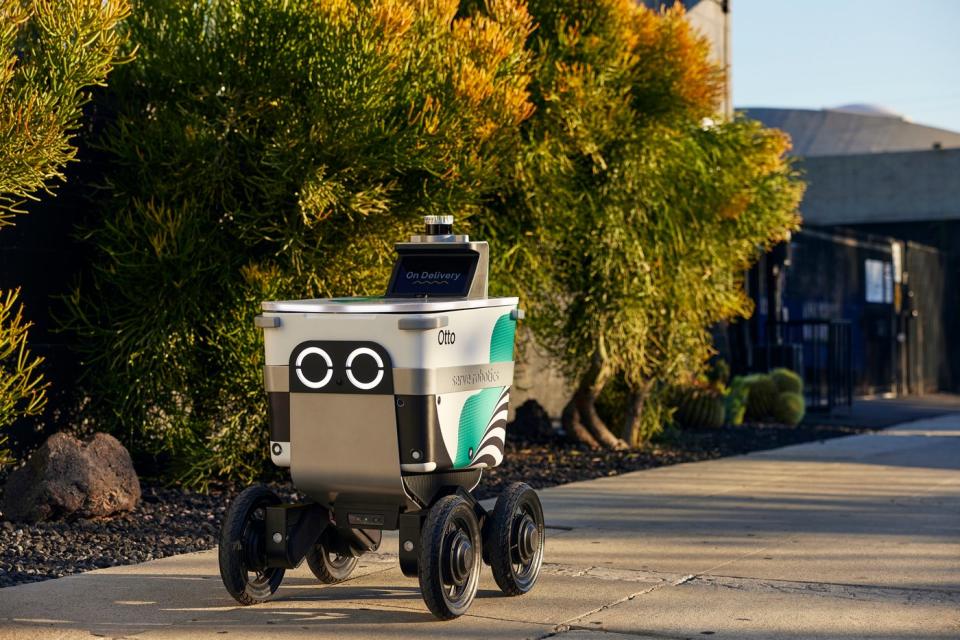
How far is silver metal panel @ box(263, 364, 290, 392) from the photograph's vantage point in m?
5.66

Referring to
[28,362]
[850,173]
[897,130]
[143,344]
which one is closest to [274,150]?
[143,344]

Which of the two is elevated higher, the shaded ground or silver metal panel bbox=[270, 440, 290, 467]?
silver metal panel bbox=[270, 440, 290, 467]

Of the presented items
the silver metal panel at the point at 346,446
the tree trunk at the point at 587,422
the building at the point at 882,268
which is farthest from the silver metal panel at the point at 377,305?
the building at the point at 882,268

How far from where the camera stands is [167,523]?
26.3 ft

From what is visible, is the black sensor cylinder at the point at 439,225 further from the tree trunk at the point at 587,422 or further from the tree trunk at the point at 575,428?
the tree trunk at the point at 575,428

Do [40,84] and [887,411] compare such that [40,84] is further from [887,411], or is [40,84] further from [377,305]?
[887,411]

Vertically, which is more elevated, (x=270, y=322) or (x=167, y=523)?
(x=270, y=322)

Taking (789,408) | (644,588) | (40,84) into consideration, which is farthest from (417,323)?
(789,408)

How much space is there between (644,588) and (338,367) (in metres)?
1.90

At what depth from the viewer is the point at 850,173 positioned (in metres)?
34.8

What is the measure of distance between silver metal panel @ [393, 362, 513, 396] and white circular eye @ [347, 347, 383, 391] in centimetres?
7

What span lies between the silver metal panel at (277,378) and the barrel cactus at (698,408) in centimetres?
1061

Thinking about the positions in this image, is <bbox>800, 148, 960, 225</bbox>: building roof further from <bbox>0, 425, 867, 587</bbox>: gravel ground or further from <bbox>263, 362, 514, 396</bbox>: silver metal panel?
<bbox>263, 362, 514, 396</bbox>: silver metal panel

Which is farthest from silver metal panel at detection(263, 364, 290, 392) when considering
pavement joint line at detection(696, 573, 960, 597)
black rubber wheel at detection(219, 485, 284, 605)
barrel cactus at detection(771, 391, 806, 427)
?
barrel cactus at detection(771, 391, 806, 427)
